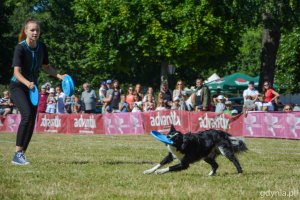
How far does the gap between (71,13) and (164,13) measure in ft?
66.0

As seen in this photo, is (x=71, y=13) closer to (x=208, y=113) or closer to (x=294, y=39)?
(x=294, y=39)

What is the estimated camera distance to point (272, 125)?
58.0ft

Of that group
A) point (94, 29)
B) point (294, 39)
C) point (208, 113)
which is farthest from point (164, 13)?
point (208, 113)

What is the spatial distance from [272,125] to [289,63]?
17.8 meters

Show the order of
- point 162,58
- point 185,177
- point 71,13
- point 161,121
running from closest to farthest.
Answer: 1. point 185,177
2. point 161,121
3. point 162,58
4. point 71,13

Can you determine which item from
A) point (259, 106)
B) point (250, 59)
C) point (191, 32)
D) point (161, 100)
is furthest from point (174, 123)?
point (250, 59)

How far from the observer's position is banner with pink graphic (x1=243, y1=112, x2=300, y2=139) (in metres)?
17.0

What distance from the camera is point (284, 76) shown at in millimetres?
35031

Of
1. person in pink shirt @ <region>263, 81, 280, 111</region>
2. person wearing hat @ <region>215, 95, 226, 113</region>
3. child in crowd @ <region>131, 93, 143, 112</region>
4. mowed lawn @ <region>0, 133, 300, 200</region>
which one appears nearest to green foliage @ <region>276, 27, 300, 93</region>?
person in pink shirt @ <region>263, 81, 280, 111</region>

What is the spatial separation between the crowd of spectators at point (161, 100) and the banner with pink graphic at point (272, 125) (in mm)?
799

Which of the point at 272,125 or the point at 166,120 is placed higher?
the point at 166,120

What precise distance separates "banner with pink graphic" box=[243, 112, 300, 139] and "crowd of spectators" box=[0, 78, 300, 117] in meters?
0.80

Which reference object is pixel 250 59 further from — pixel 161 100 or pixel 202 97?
pixel 202 97

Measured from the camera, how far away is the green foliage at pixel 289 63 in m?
33.4
